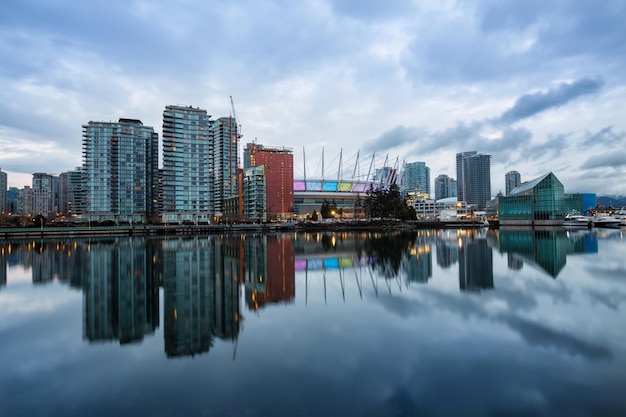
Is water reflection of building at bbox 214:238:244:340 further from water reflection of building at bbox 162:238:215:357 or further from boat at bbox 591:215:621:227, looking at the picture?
boat at bbox 591:215:621:227

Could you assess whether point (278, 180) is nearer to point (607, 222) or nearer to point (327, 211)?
point (327, 211)

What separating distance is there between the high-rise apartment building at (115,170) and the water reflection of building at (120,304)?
327 ft

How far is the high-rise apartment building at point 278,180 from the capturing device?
137750 millimetres

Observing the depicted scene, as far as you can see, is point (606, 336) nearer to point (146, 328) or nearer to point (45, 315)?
point (146, 328)

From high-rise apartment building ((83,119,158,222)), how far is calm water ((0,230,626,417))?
103697 mm

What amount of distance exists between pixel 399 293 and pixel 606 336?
6.65 meters

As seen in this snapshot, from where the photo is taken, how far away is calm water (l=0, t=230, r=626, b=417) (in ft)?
20.3

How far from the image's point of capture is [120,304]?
1378cm

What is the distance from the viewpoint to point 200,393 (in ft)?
21.4

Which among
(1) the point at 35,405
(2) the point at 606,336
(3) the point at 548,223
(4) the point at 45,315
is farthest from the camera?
(3) the point at 548,223

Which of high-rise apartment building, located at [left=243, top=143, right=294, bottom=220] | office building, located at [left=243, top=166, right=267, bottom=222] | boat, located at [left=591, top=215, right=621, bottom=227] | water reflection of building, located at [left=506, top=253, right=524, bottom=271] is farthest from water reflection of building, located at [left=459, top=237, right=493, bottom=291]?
high-rise apartment building, located at [left=243, top=143, right=294, bottom=220]

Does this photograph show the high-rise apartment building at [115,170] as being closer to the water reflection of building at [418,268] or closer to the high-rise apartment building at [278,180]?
the high-rise apartment building at [278,180]

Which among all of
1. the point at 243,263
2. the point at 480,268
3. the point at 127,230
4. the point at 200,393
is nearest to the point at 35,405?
the point at 200,393

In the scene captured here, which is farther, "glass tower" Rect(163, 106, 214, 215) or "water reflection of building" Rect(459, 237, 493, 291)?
"glass tower" Rect(163, 106, 214, 215)
